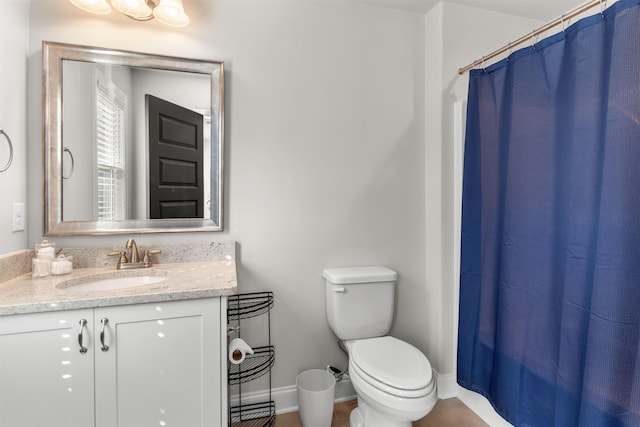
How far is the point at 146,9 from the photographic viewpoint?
64.0 inches

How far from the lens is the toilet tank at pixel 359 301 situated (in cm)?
187

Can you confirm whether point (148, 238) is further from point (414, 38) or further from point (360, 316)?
point (414, 38)

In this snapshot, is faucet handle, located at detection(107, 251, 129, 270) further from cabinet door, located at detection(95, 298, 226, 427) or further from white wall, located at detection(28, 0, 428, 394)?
cabinet door, located at detection(95, 298, 226, 427)

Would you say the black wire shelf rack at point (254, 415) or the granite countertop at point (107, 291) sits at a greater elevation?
the granite countertop at point (107, 291)

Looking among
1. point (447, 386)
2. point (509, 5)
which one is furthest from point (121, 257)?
point (509, 5)

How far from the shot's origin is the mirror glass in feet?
5.33

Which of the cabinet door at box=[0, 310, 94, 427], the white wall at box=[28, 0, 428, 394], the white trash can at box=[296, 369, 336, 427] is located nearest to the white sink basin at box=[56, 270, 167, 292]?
the white wall at box=[28, 0, 428, 394]

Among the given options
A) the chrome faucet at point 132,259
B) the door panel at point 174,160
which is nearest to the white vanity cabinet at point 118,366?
the chrome faucet at point 132,259

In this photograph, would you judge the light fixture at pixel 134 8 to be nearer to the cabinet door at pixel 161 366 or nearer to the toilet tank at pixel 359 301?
the cabinet door at pixel 161 366

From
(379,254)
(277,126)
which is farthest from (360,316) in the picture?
(277,126)

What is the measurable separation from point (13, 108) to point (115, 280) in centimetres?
87

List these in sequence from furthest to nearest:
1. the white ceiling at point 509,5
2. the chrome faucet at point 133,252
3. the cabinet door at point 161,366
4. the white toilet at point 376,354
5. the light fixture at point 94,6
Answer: the white ceiling at point 509,5 → the chrome faucet at point 133,252 → the light fixture at point 94,6 → the white toilet at point 376,354 → the cabinet door at point 161,366

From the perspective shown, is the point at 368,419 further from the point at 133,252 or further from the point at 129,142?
the point at 129,142

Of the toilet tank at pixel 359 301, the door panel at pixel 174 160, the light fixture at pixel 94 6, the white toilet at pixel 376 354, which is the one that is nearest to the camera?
the white toilet at pixel 376 354
